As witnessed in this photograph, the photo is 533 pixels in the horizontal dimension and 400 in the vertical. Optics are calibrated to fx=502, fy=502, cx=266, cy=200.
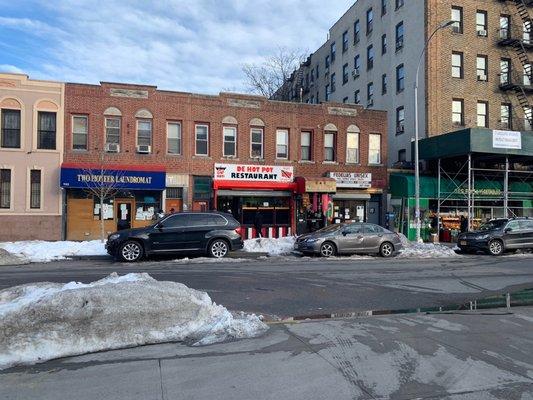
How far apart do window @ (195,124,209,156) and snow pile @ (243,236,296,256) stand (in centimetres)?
611

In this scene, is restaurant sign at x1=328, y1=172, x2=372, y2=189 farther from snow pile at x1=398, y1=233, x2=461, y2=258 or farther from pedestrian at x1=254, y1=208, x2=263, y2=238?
snow pile at x1=398, y1=233, x2=461, y2=258

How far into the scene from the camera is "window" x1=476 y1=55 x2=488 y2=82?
3186cm

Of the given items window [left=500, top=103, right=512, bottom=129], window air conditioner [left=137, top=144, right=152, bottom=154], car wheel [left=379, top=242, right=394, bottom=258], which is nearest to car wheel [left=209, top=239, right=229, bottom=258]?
car wheel [left=379, top=242, right=394, bottom=258]

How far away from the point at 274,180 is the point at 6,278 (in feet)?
52.7

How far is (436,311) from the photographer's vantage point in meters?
8.59

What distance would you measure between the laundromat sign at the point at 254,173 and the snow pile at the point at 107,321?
18256 mm

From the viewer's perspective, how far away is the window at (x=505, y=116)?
3231cm

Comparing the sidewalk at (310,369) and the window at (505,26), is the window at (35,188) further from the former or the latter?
the window at (505,26)

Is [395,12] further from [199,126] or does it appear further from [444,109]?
[199,126]

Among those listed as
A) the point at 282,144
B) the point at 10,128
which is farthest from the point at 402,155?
the point at 10,128

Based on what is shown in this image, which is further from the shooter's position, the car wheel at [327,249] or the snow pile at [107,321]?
the car wheel at [327,249]

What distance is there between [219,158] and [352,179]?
751 cm

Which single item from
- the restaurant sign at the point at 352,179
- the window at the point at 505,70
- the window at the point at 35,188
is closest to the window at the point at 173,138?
the window at the point at 35,188

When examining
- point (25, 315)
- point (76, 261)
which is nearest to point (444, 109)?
point (76, 261)
